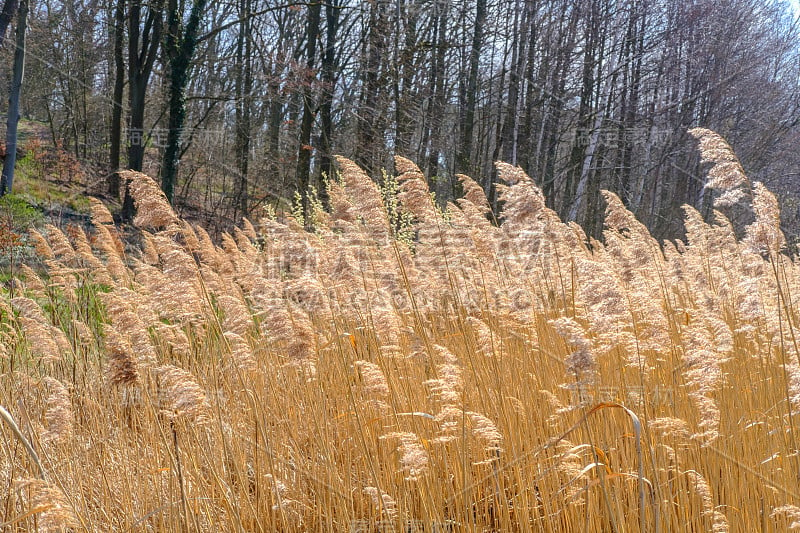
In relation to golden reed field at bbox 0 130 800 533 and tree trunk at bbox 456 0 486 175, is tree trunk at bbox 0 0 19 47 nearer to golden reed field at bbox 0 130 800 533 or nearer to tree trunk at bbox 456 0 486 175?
tree trunk at bbox 456 0 486 175

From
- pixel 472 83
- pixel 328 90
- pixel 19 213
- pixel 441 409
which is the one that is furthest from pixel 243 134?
pixel 441 409

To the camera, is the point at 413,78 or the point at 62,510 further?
the point at 413,78

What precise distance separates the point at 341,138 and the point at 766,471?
18098mm

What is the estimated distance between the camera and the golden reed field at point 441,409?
1704 mm

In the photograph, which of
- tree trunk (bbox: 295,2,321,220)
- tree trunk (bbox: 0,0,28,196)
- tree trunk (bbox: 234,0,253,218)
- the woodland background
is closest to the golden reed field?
the woodland background

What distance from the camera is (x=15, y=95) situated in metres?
12.1

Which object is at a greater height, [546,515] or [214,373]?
[214,373]

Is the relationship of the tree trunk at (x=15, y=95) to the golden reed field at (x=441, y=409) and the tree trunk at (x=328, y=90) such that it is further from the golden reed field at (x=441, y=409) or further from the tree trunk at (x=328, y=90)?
the golden reed field at (x=441, y=409)

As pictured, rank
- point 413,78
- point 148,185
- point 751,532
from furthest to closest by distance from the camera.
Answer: point 413,78 < point 148,185 < point 751,532

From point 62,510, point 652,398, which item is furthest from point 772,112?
point 62,510

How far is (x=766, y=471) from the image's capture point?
192 centimetres

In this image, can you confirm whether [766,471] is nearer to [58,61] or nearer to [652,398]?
[652,398]

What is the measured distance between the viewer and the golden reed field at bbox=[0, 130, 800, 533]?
1704 mm

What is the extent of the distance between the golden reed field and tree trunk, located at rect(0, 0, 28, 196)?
10830 millimetres
